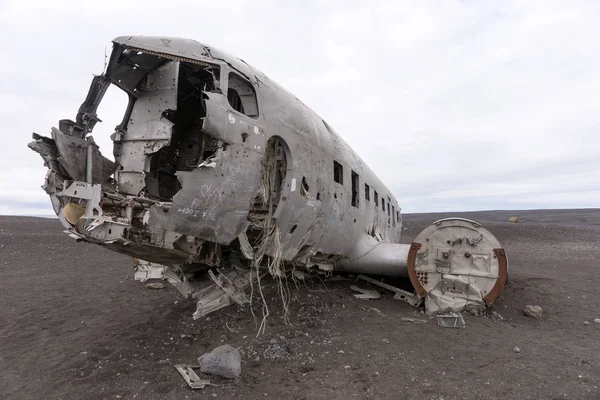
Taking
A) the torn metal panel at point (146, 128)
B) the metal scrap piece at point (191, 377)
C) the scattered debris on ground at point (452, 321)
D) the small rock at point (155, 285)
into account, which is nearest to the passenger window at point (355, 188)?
the scattered debris on ground at point (452, 321)

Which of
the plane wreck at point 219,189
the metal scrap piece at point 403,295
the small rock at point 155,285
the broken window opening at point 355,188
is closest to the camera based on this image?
the plane wreck at point 219,189

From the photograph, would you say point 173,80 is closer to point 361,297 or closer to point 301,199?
point 301,199

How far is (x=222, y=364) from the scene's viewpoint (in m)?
5.53

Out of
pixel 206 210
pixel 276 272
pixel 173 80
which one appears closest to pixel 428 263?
pixel 276 272

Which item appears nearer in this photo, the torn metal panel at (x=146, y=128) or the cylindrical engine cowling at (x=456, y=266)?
the torn metal panel at (x=146, y=128)

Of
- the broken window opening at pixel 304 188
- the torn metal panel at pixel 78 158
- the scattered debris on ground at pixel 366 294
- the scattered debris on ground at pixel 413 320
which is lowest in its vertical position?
the scattered debris on ground at pixel 413 320

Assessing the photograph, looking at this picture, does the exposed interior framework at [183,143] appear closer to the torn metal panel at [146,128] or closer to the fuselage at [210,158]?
the fuselage at [210,158]

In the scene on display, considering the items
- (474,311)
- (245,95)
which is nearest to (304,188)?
(245,95)

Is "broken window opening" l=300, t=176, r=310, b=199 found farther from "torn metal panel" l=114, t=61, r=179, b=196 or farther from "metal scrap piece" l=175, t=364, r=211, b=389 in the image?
"metal scrap piece" l=175, t=364, r=211, b=389

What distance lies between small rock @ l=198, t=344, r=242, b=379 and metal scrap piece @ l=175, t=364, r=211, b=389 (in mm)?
172

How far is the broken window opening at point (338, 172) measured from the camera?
329 inches

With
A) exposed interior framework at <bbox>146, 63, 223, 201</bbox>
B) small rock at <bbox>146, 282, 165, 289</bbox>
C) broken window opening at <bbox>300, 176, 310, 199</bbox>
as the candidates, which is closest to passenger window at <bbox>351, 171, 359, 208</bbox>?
broken window opening at <bbox>300, 176, 310, 199</bbox>

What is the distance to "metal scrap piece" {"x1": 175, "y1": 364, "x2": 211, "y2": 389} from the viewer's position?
205 inches

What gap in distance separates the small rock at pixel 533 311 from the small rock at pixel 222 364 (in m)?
7.05
